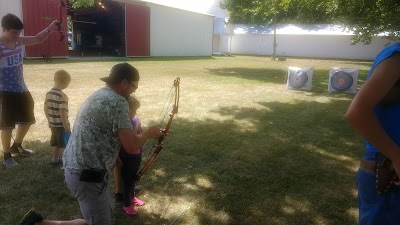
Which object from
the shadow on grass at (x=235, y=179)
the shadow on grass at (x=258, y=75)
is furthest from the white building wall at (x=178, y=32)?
the shadow on grass at (x=235, y=179)

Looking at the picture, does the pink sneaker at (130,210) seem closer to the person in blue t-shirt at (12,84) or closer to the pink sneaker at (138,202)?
the pink sneaker at (138,202)

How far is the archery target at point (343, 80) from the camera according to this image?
1305 centimetres

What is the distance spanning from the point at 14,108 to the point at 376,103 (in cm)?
511

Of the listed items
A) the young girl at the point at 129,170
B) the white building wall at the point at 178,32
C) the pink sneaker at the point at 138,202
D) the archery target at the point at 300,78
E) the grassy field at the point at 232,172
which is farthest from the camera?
the white building wall at the point at 178,32

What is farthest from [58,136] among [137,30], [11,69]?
[137,30]

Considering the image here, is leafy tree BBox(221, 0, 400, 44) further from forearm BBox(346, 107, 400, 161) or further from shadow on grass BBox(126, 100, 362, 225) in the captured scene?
forearm BBox(346, 107, 400, 161)

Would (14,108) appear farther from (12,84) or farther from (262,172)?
(262,172)

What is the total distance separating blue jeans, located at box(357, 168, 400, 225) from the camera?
5.77 ft

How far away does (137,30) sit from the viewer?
27.6 meters

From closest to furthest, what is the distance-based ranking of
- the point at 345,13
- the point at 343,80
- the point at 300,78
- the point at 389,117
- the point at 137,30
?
the point at 389,117 < the point at 343,80 < the point at 300,78 < the point at 345,13 < the point at 137,30

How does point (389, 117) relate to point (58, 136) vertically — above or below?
above

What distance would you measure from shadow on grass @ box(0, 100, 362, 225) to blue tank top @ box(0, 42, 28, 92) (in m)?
1.24

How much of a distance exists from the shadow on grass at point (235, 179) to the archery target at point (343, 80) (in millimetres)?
5967

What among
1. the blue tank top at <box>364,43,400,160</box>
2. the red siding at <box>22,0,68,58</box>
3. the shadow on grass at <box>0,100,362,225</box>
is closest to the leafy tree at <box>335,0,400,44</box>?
the shadow on grass at <box>0,100,362,225</box>
